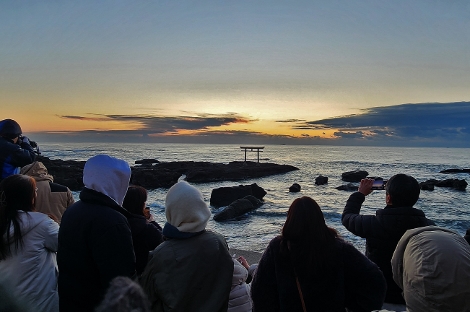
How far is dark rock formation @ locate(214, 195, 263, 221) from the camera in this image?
15.8 meters

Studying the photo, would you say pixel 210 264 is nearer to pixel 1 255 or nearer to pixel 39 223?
pixel 39 223

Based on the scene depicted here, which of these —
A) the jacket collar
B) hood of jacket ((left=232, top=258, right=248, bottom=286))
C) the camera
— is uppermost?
the jacket collar

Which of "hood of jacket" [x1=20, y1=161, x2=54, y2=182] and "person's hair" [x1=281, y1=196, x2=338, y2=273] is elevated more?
"hood of jacket" [x1=20, y1=161, x2=54, y2=182]

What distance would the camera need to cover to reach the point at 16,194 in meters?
2.46

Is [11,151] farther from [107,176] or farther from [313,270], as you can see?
[313,270]

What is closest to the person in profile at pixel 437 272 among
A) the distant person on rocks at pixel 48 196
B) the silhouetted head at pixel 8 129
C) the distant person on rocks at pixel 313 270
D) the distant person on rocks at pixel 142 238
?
the distant person on rocks at pixel 313 270

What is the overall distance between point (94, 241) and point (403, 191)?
224 centimetres

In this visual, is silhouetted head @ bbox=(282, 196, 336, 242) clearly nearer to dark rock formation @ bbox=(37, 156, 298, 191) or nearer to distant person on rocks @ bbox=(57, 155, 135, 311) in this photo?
distant person on rocks @ bbox=(57, 155, 135, 311)

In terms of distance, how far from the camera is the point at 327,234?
2.09 meters

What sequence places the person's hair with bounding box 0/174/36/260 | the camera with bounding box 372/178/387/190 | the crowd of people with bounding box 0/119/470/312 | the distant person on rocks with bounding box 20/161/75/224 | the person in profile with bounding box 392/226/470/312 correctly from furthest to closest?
the camera with bounding box 372/178/387/190 → the distant person on rocks with bounding box 20/161/75/224 → the person's hair with bounding box 0/174/36/260 → the crowd of people with bounding box 0/119/470/312 → the person in profile with bounding box 392/226/470/312

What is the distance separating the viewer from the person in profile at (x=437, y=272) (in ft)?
5.86

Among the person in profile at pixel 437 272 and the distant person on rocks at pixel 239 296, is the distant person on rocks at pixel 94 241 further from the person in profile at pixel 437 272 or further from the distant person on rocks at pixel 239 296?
the person in profile at pixel 437 272

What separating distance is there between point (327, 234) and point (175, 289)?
0.97m

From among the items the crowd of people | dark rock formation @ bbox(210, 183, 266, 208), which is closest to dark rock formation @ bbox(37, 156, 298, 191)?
dark rock formation @ bbox(210, 183, 266, 208)
